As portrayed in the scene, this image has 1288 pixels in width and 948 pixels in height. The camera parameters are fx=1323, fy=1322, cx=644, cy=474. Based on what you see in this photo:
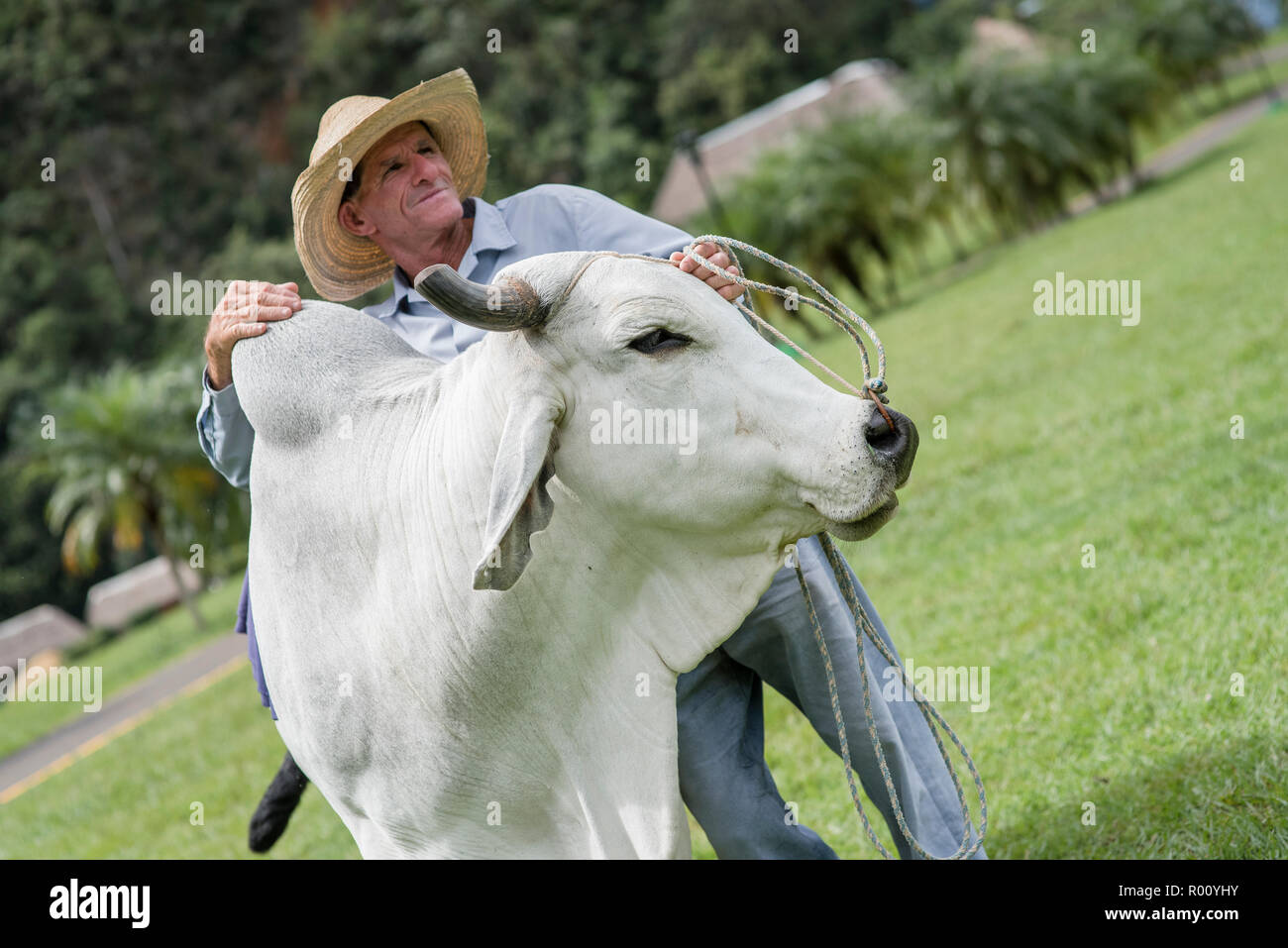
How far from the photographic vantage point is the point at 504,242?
2982 mm

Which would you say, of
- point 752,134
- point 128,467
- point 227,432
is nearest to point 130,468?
point 128,467

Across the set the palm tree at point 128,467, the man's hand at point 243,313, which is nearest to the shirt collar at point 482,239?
the man's hand at point 243,313

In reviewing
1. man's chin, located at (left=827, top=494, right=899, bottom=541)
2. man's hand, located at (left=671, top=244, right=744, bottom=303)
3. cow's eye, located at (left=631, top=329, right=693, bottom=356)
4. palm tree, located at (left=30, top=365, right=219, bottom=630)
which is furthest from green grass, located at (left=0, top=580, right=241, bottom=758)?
man's chin, located at (left=827, top=494, right=899, bottom=541)

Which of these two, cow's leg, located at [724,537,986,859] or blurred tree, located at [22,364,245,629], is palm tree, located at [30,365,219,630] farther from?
cow's leg, located at [724,537,986,859]

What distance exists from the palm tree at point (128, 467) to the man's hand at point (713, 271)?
17.4 m

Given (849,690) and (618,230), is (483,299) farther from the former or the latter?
(849,690)

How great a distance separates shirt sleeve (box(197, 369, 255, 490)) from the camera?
2.94 meters

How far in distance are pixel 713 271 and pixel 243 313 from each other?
103cm

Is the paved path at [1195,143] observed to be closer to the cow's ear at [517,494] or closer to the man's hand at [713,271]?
the man's hand at [713,271]

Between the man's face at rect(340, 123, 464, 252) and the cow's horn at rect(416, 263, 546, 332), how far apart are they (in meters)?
0.94

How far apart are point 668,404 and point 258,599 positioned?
1100 mm

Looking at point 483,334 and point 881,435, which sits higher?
point 881,435

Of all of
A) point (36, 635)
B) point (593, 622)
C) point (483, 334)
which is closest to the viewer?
point (593, 622)
